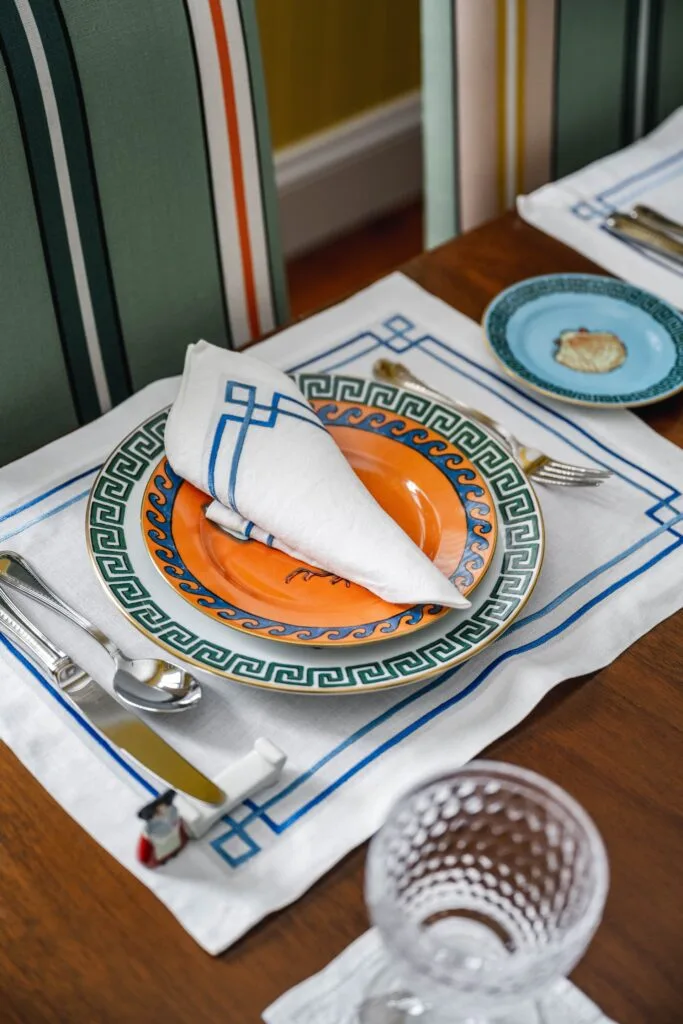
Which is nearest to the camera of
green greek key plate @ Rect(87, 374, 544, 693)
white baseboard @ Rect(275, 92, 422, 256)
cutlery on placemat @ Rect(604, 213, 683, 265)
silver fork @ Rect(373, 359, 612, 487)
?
green greek key plate @ Rect(87, 374, 544, 693)

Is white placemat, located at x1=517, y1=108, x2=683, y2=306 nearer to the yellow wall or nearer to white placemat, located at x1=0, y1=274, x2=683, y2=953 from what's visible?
white placemat, located at x1=0, y1=274, x2=683, y2=953

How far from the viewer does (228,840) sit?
0.62m

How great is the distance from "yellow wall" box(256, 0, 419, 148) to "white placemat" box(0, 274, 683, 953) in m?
1.36

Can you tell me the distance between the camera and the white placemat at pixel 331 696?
618 millimetres

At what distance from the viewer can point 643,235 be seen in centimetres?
108

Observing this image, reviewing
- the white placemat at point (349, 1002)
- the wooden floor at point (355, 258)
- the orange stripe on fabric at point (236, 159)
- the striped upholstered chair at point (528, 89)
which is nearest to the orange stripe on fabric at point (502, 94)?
the striped upholstered chair at point (528, 89)

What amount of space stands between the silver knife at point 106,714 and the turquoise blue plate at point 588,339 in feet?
1.39

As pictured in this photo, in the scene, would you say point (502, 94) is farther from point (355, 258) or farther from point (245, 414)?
point (355, 258)

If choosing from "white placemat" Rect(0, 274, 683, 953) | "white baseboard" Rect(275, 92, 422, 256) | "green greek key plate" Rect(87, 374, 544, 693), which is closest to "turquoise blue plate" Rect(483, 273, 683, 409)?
"white placemat" Rect(0, 274, 683, 953)

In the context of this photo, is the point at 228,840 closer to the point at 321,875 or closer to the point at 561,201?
the point at 321,875

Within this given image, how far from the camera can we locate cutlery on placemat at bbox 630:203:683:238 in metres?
1.08

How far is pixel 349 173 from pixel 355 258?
0.17 meters

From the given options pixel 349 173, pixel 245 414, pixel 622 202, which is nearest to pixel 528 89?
pixel 622 202

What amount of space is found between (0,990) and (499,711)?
31cm
